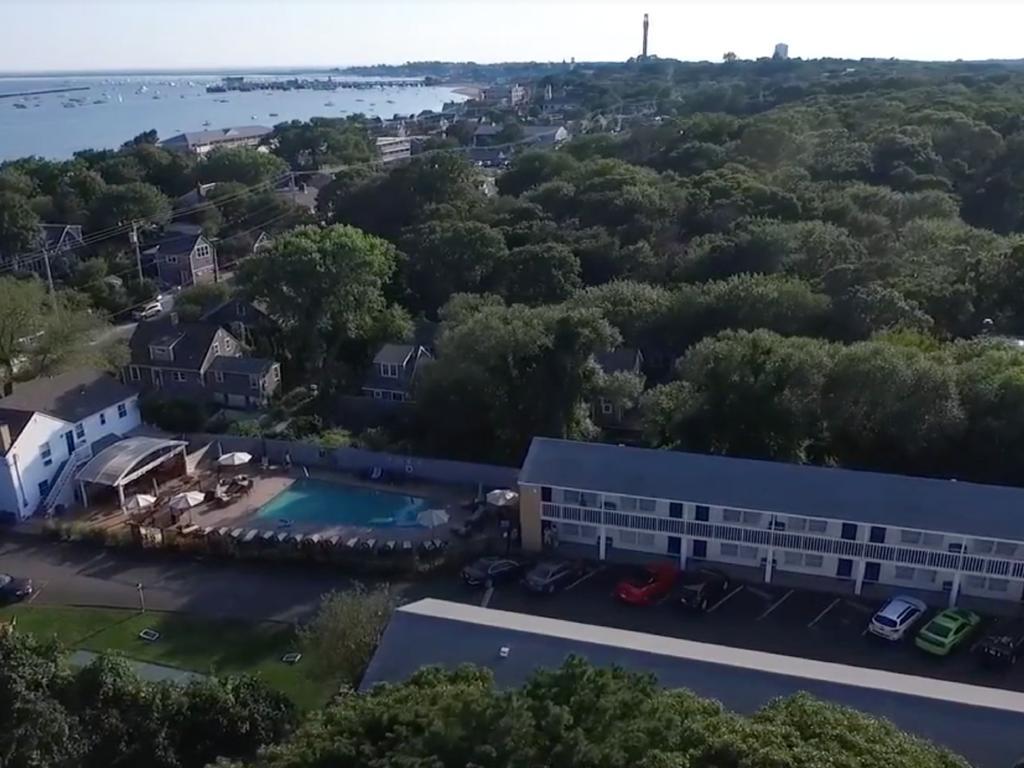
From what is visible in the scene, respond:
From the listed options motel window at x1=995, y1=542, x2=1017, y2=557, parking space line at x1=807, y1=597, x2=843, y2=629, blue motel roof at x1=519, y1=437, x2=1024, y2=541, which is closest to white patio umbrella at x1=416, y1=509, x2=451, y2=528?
blue motel roof at x1=519, y1=437, x2=1024, y2=541

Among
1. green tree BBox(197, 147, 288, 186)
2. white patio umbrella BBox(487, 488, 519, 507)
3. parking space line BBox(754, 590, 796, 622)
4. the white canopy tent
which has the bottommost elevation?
parking space line BBox(754, 590, 796, 622)

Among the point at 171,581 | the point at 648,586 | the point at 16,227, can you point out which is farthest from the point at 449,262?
the point at 16,227

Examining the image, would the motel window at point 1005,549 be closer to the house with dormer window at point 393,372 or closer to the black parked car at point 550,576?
the black parked car at point 550,576

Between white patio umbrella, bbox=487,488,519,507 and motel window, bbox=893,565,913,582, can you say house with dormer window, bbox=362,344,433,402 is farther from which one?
motel window, bbox=893,565,913,582

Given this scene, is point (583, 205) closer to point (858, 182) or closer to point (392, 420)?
point (858, 182)

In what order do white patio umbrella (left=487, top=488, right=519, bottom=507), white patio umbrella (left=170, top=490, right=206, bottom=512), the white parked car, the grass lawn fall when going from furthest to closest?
1. white patio umbrella (left=170, top=490, right=206, bottom=512)
2. white patio umbrella (left=487, top=488, right=519, bottom=507)
3. the white parked car
4. the grass lawn

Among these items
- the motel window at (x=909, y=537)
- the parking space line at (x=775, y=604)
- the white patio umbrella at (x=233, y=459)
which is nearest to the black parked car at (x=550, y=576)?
the parking space line at (x=775, y=604)

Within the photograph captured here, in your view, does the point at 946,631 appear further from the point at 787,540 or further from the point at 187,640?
the point at 187,640
